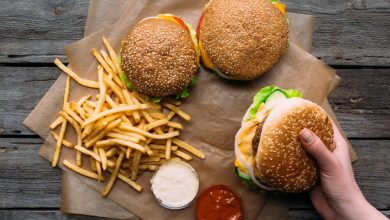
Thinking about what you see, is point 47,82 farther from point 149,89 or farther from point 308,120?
point 308,120

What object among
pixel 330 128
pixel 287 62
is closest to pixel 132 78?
pixel 287 62

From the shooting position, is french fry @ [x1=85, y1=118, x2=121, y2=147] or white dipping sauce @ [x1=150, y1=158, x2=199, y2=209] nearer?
french fry @ [x1=85, y1=118, x2=121, y2=147]

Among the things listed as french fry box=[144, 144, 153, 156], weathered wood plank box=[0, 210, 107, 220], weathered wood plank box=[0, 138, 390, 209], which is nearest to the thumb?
weathered wood plank box=[0, 138, 390, 209]

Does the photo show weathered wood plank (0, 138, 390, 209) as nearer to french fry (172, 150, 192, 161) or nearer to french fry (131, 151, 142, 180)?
french fry (131, 151, 142, 180)

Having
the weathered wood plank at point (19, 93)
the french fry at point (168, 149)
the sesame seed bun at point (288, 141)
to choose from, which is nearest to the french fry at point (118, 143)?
the french fry at point (168, 149)

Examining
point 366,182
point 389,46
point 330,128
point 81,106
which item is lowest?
point 366,182

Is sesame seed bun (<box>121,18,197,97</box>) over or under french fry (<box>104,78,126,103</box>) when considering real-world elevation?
over
